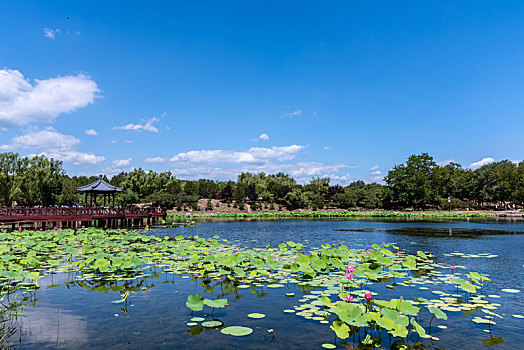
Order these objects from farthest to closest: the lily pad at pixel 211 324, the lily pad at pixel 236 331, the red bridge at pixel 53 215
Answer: the red bridge at pixel 53 215 → the lily pad at pixel 211 324 → the lily pad at pixel 236 331

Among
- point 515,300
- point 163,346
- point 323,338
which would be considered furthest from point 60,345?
point 515,300

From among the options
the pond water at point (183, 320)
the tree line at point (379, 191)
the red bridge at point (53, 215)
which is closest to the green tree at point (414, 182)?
the tree line at point (379, 191)

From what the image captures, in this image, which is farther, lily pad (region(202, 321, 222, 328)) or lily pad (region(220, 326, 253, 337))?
lily pad (region(202, 321, 222, 328))

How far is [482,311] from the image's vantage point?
19.3ft

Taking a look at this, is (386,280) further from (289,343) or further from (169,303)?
(169,303)

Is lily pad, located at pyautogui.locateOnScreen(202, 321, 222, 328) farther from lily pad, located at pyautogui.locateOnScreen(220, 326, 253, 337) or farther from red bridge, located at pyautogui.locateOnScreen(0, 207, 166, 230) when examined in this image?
red bridge, located at pyautogui.locateOnScreen(0, 207, 166, 230)

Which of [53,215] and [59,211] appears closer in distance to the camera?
[53,215]

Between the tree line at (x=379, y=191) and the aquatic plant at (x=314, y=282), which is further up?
the tree line at (x=379, y=191)

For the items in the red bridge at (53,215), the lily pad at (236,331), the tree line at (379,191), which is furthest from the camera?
the tree line at (379,191)

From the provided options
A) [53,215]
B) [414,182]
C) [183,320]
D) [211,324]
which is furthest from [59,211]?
[414,182]

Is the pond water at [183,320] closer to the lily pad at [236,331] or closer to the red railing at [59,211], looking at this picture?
the lily pad at [236,331]

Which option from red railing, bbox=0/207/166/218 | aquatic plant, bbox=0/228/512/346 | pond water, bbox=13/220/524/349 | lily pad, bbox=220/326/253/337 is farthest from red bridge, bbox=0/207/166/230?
lily pad, bbox=220/326/253/337

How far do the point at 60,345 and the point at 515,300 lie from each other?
317 inches

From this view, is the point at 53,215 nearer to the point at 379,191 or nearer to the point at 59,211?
the point at 59,211
